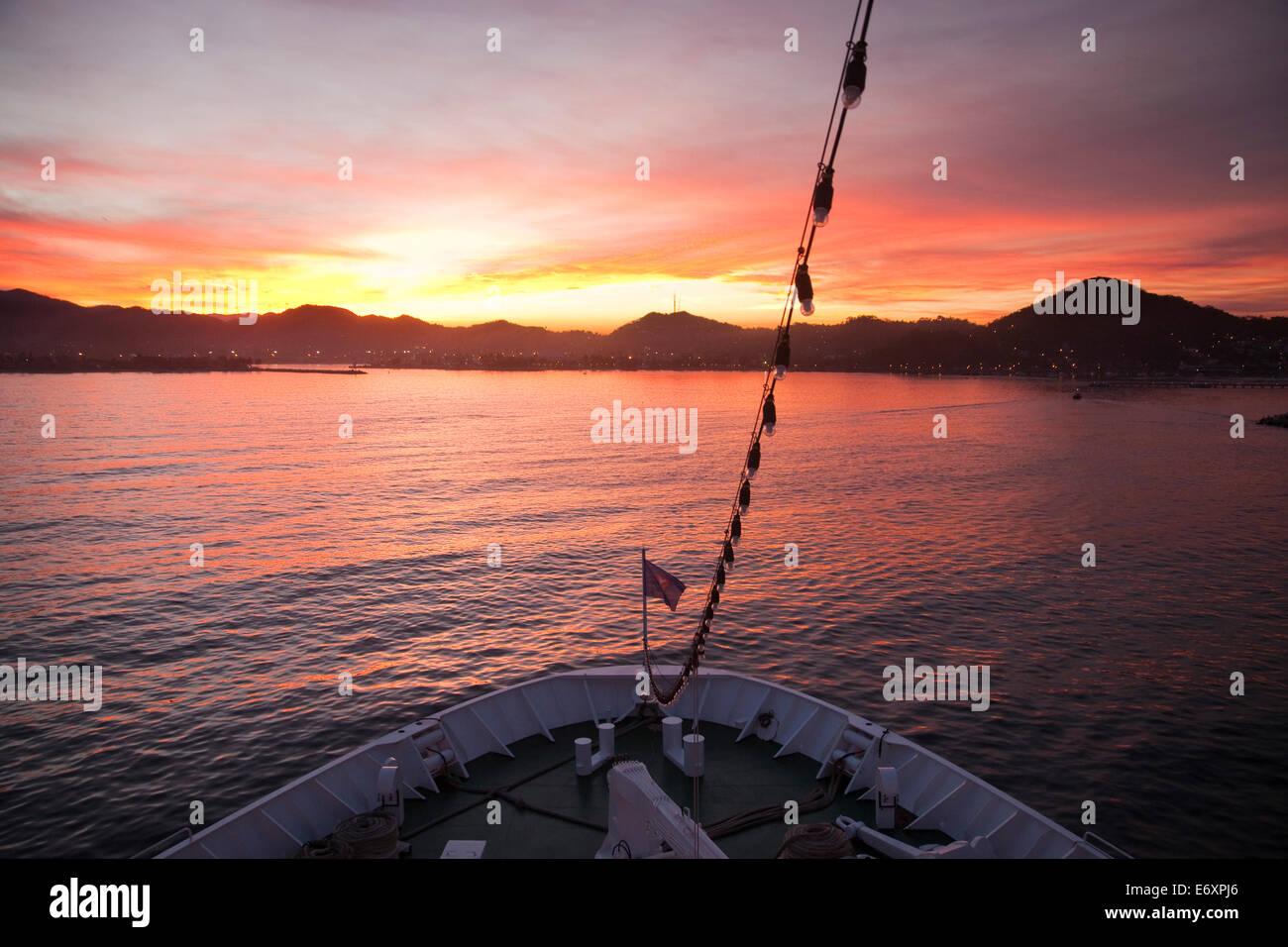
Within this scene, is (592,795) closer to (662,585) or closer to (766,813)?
(766,813)

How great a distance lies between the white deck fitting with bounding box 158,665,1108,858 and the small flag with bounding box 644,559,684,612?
266 centimetres

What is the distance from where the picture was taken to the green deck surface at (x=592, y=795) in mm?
14430

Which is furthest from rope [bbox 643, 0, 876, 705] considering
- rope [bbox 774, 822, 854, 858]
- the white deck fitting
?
rope [bbox 774, 822, 854, 858]

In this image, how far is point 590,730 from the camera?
62.4 ft

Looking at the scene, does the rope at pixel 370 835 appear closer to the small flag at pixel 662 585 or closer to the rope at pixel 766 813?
the rope at pixel 766 813

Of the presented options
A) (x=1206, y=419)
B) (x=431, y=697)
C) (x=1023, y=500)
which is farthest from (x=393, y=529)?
(x=1206, y=419)

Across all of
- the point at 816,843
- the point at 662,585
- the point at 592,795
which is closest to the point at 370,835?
the point at 592,795

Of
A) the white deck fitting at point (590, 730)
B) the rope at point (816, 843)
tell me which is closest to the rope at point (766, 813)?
the white deck fitting at point (590, 730)

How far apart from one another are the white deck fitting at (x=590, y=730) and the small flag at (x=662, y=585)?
2.66 meters

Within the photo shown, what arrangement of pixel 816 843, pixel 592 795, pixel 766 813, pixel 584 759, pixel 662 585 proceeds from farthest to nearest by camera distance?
1. pixel 584 759
2. pixel 662 585
3. pixel 592 795
4. pixel 766 813
5. pixel 816 843

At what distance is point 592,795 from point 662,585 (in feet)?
15.9
